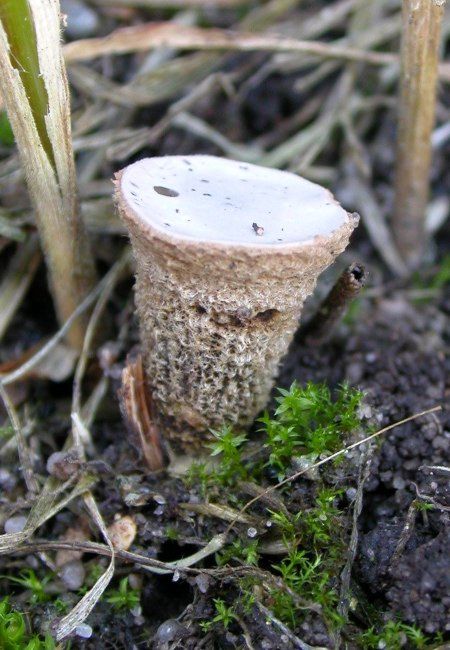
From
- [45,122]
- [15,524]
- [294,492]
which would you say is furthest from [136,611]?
[45,122]

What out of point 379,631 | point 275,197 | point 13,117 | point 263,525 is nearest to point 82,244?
point 13,117

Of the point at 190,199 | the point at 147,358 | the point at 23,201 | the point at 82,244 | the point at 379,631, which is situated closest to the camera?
→ the point at 379,631

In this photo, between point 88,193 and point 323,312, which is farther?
point 88,193

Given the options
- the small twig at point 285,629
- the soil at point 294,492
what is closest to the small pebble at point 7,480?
the soil at point 294,492

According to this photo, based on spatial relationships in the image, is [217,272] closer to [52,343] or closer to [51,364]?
[52,343]

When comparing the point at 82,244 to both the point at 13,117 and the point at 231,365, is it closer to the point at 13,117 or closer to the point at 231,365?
the point at 13,117

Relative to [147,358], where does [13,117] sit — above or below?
above

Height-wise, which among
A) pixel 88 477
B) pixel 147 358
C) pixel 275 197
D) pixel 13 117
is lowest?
pixel 88 477
